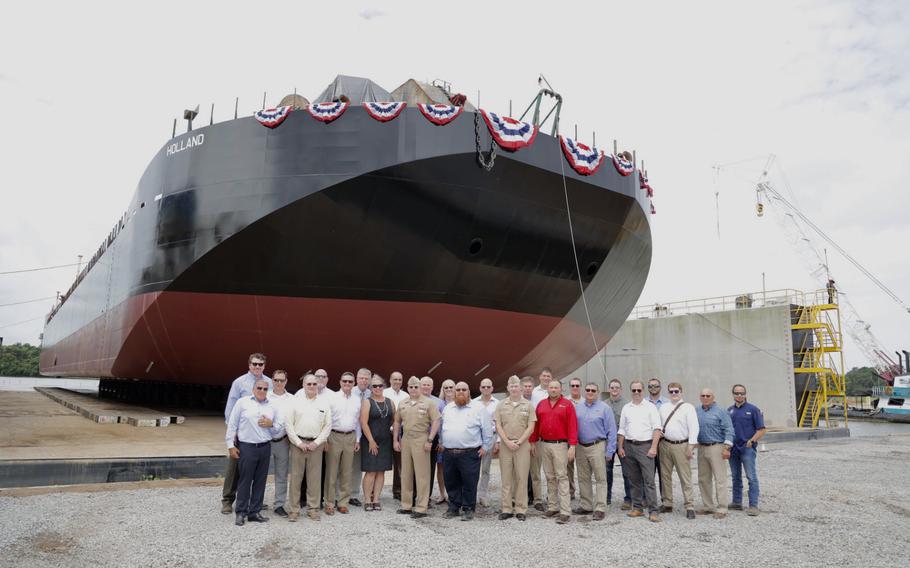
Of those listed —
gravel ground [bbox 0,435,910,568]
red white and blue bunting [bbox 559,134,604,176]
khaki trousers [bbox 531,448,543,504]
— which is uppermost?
red white and blue bunting [bbox 559,134,604,176]

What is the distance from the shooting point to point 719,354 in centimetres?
2311

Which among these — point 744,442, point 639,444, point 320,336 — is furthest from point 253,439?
point 320,336

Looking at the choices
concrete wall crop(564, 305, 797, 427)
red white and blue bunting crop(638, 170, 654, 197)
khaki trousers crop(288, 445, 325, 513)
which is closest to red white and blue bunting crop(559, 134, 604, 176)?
red white and blue bunting crop(638, 170, 654, 197)

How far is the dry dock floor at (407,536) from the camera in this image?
4.12 m

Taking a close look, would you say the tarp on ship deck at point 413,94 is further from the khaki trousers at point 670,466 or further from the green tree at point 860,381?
the green tree at point 860,381

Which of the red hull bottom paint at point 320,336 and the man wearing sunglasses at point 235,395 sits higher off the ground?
the red hull bottom paint at point 320,336

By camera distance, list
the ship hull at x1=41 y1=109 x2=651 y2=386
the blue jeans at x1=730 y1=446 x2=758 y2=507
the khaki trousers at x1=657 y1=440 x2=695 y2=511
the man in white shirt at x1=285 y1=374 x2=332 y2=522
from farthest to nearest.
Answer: the ship hull at x1=41 y1=109 x2=651 y2=386
the blue jeans at x1=730 y1=446 x2=758 y2=507
the khaki trousers at x1=657 y1=440 x2=695 y2=511
the man in white shirt at x1=285 y1=374 x2=332 y2=522

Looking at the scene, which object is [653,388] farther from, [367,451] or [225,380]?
[225,380]

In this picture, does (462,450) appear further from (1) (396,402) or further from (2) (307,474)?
(2) (307,474)

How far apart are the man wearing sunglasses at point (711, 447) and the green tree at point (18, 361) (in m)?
104

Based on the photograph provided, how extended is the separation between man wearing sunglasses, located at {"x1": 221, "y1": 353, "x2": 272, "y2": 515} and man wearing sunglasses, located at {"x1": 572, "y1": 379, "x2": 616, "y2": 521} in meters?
3.09

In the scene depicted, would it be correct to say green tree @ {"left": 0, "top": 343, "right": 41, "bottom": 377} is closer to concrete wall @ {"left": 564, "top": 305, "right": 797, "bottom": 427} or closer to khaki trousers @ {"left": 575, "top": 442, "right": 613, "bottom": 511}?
concrete wall @ {"left": 564, "top": 305, "right": 797, "bottom": 427}

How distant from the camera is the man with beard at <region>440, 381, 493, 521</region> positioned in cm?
575

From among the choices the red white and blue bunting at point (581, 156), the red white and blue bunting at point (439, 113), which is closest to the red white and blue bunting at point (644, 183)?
the red white and blue bunting at point (581, 156)
